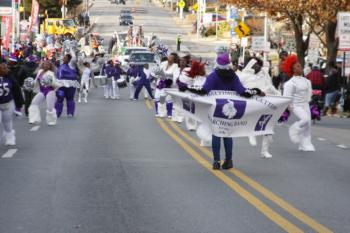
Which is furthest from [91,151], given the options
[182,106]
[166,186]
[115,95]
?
[115,95]

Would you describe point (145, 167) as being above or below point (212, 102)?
below

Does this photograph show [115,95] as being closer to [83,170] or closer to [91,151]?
[91,151]

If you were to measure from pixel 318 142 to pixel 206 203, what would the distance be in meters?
12.1

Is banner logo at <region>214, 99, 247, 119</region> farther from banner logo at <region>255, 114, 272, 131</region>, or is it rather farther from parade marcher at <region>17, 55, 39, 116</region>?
parade marcher at <region>17, 55, 39, 116</region>

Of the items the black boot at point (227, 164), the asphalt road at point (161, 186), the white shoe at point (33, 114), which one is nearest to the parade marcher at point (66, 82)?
the white shoe at point (33, 114)

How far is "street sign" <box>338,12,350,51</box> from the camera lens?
38062mm

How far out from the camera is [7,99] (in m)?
21.1

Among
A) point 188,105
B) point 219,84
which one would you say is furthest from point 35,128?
point 219,84

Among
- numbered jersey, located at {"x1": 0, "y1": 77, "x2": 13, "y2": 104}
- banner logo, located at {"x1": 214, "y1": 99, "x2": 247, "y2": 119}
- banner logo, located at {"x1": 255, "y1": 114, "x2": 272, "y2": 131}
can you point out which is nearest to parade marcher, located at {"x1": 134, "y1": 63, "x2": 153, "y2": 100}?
numbered jersey, located at {"x1": 0, "y1": 77, "x2": 13, "y2": 104}

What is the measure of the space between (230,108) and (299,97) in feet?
14.4

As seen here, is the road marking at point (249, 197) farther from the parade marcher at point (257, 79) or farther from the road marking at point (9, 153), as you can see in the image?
the road marking at point (9, 153)

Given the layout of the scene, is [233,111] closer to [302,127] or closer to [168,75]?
[302,127]

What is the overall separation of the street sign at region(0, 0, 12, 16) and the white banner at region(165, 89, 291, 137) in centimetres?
4131

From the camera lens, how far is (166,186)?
14.6 m
